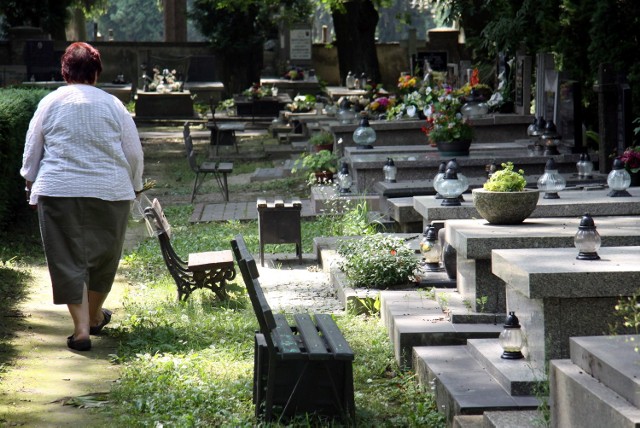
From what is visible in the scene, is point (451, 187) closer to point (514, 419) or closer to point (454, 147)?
point (514, 419)

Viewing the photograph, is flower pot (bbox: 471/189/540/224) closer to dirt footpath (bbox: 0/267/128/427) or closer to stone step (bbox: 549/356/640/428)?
dirt footpath (bbox: 0/267/128/427)

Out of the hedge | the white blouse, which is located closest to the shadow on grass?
the hedge

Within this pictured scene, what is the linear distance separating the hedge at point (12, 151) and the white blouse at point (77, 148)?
3498 mm

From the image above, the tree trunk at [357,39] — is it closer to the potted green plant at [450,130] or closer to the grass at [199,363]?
the potted green plant at [450,130]

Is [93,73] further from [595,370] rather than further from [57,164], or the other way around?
[595,370]

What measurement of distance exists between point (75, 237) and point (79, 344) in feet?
2.23

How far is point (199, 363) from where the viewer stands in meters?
6.76

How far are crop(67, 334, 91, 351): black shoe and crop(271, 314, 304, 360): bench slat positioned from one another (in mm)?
1670

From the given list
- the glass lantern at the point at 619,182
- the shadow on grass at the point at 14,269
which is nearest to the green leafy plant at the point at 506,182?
the glass lantern at the point at 619,182

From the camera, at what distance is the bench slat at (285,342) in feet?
17.3

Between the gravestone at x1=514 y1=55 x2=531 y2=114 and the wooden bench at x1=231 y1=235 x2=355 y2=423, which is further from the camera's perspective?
the gravestone at x1=514 y1=55 x2=531 y2=114

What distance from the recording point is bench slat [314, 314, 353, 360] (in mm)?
5301

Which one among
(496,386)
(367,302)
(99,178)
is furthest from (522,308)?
(99,178)

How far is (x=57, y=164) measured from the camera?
6930 mm
